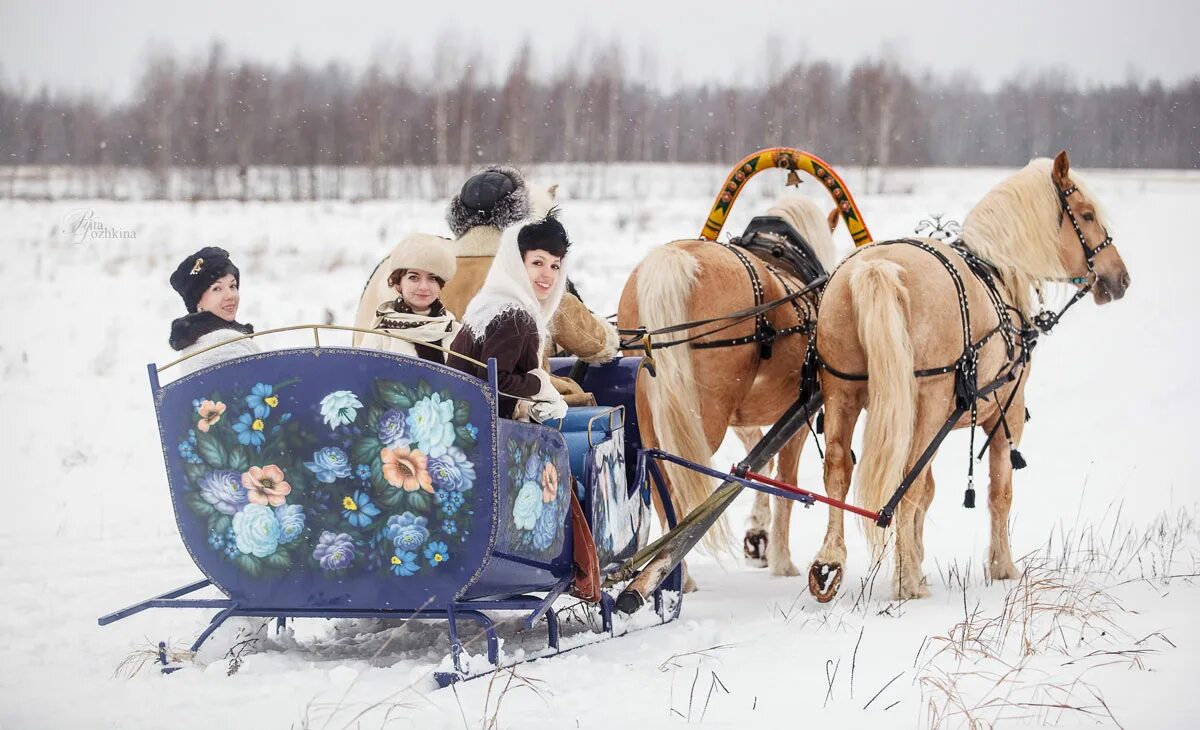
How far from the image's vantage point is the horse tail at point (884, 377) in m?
5.32

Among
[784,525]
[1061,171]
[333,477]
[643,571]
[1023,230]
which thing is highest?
[1061,171]

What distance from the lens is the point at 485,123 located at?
25.0m

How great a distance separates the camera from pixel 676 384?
6059 mm

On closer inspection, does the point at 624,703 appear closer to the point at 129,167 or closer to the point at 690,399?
the point at 690,399

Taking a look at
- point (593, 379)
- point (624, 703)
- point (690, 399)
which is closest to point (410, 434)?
point (624, 703)

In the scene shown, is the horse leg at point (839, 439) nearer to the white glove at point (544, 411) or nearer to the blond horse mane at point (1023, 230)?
the blond horse mane at point (1023, 230)

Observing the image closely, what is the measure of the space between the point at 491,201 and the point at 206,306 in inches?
58.0

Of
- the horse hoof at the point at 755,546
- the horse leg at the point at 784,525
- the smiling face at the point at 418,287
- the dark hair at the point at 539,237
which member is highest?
the dark hair at the point at 539,237

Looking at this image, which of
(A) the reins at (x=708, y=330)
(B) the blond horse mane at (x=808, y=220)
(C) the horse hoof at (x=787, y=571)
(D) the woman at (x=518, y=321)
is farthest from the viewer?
(B) the blond horse mane at (x=808, y=220)

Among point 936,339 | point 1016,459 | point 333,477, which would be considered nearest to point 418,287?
point 333,477

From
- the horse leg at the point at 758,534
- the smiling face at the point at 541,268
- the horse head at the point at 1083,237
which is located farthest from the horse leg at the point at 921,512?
the smiling face at the point at 541,268

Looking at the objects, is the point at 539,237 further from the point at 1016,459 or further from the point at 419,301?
the point at 1016,459

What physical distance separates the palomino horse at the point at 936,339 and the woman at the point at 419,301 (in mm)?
2106

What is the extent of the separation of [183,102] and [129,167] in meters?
1.81
